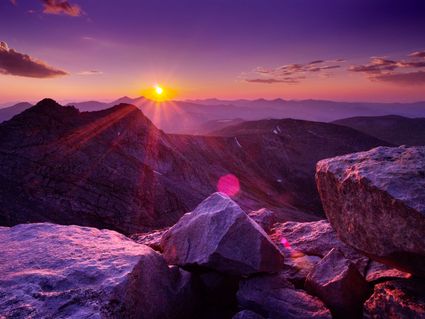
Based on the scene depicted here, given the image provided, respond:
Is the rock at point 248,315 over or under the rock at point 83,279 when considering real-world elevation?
under

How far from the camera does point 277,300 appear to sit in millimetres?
5945

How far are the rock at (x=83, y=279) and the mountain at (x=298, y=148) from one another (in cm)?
5217

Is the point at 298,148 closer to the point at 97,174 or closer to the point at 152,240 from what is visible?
the point at 97,174

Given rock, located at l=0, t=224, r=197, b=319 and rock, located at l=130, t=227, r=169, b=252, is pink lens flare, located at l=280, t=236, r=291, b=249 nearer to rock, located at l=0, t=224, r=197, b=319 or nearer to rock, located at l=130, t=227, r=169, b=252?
rock, located at l=0, t=224, r=197, b=319

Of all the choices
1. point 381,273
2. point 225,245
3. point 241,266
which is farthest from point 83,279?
point 381,273

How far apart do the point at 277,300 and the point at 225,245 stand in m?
1.44

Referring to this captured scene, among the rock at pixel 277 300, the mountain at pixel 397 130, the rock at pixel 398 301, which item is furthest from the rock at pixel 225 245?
the mountain at pixel 397 130

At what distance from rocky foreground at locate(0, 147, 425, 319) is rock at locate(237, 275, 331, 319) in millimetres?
19

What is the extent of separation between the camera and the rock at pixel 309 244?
7.00 m

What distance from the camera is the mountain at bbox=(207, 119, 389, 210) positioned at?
2537 inches

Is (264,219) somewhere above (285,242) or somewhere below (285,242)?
above

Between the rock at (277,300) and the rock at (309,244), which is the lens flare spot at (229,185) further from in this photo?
the rock at (277,300)

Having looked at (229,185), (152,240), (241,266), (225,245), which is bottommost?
(229,185)

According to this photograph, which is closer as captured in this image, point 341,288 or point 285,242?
point 341,288
